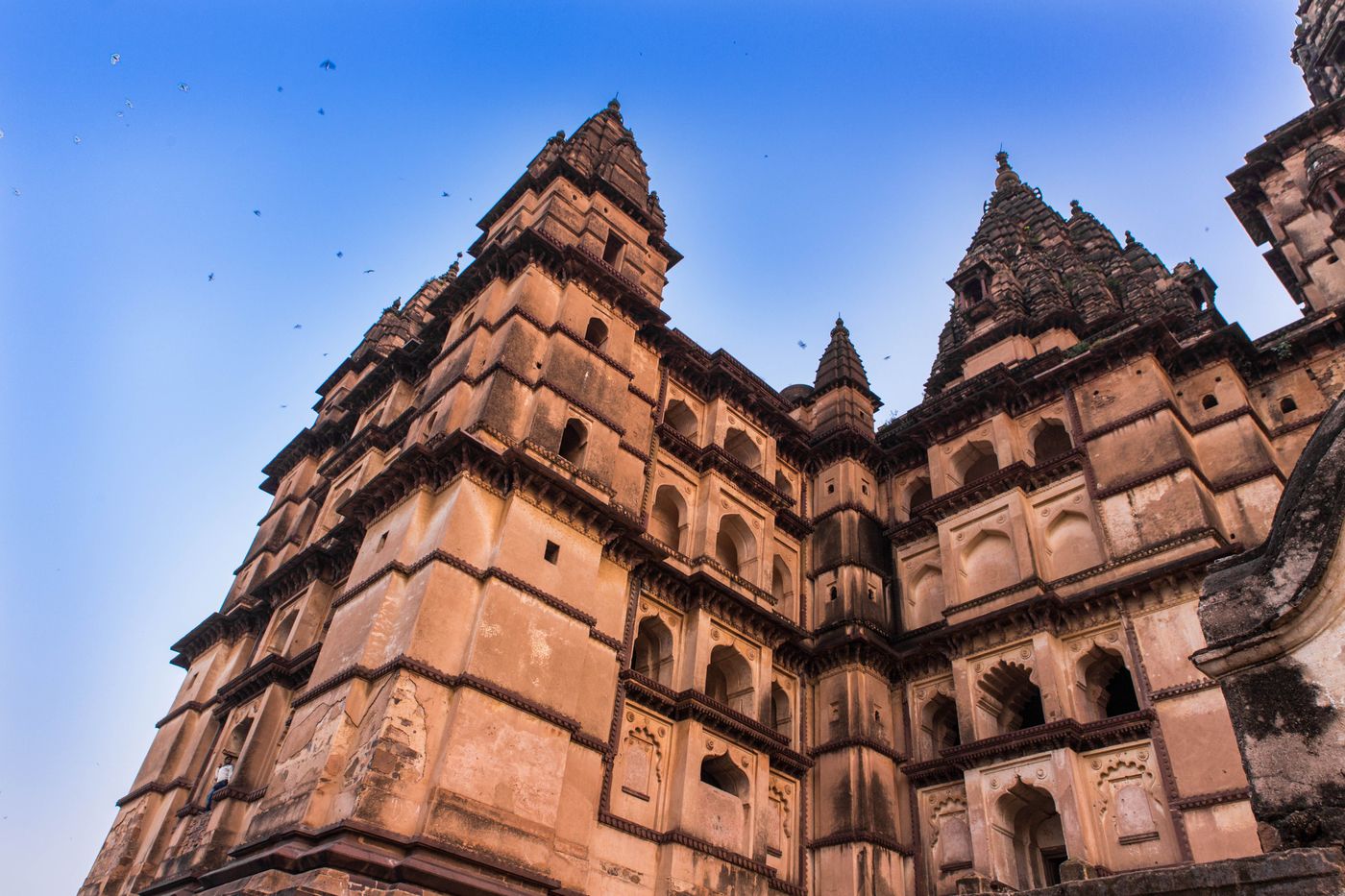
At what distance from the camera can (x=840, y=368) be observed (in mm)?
28938

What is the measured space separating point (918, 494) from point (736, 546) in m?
6.17

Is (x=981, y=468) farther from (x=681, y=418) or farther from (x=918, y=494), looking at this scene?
(x=681, y=418)

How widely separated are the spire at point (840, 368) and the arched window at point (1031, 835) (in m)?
13.6

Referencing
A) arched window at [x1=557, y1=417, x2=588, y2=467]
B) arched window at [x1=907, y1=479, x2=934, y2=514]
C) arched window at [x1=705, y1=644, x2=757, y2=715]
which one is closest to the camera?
arched window at [x1=557, y1=417, x2=588, y2=467]

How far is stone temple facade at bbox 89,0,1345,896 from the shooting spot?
15305 millimetres

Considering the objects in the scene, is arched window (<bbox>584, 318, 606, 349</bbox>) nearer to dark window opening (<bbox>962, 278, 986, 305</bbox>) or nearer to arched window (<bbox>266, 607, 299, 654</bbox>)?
arched window (<bbox>266, 607, 299, 654</bbox>)

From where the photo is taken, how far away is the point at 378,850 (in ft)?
43.2

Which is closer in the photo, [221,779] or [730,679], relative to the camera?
[221,779]

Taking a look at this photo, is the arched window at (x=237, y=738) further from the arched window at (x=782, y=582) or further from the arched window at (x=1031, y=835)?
the arched window at (x=1031, y=835)

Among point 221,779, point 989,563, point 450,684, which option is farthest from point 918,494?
point 221,779

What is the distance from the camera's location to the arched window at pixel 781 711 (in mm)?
21828

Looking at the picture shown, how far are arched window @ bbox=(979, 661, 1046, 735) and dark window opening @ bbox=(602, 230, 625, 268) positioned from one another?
14044 mm

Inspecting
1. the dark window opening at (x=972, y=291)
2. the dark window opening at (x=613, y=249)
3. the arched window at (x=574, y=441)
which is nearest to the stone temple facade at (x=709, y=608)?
the arched window at (x=574, y=441)

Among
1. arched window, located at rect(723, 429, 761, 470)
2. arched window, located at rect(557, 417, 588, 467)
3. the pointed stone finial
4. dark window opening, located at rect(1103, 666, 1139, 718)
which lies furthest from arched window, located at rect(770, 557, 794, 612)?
the pointed stone finial
